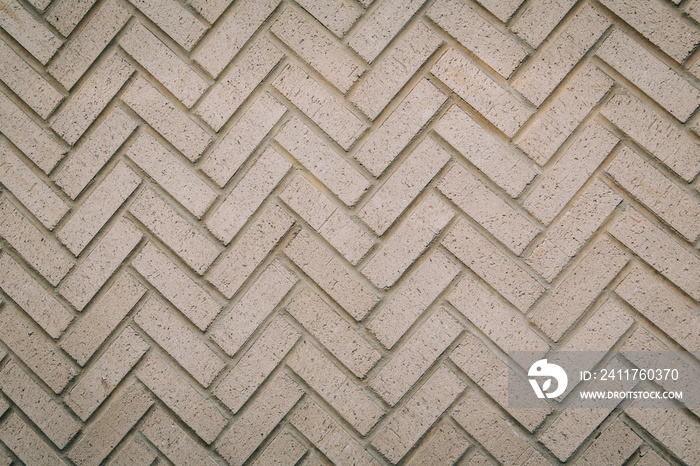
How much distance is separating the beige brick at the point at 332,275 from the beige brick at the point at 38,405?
43.8 inches

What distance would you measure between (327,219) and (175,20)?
104 centimetres

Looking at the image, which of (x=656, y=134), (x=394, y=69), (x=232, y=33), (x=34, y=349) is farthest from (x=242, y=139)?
(x=656, y=134)

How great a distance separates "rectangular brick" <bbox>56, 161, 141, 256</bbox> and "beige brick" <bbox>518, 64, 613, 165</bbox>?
159cm

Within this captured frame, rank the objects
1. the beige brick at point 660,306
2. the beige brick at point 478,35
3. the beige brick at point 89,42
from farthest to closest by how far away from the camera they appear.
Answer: the beige brick at point 89,42 → the beige brick at point 478,35 → the beige brick at point 660,306

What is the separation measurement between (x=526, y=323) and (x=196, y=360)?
1.28 meters

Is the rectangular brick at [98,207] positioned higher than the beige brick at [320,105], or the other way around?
the beige brick at [320,105]

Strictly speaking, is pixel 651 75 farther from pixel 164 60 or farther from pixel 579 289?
pixel 164 60

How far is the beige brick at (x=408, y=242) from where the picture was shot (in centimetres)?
188

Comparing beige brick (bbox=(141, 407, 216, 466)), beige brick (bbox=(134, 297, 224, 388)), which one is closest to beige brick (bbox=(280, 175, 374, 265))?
beige brick (bbox=(134, 297, 224, 388))

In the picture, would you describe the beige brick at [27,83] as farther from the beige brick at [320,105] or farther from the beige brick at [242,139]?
the beige brick at [320,105]

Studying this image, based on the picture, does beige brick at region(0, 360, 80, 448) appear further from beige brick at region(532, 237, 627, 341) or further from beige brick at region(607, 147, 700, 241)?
beige brick at region(607, 147, 700, 241)

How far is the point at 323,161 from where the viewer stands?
1929 mm

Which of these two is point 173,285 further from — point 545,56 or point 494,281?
point 545,56

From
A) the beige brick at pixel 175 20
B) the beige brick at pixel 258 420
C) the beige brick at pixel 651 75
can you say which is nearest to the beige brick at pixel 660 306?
the beige brick at pixel 651 75
